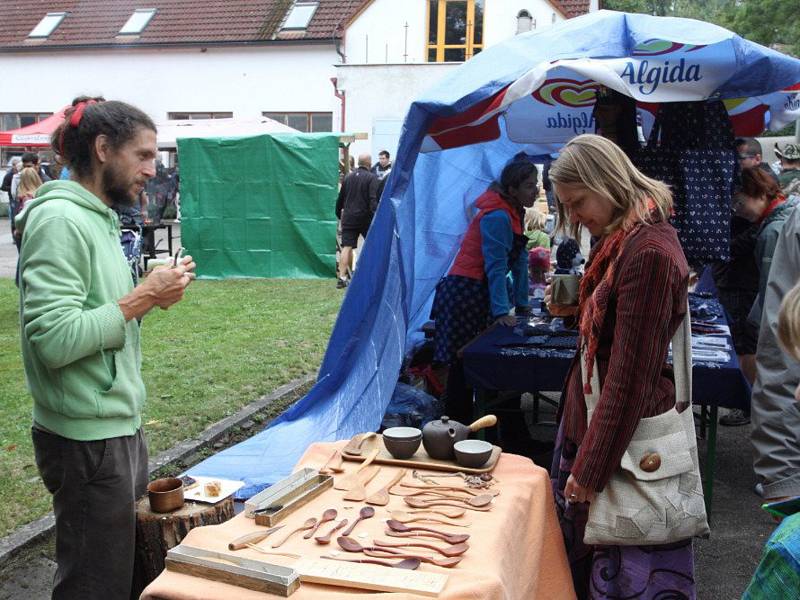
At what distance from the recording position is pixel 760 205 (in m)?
4.68

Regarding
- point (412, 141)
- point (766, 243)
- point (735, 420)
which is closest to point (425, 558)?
point (412, 141)

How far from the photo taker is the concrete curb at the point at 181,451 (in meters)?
3.42

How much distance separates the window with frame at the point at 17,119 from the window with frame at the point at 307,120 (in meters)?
7.24

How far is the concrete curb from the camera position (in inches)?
134

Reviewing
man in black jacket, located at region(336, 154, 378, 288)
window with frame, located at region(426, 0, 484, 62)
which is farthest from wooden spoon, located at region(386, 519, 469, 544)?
window with frame, located at region(426, 0, 484, 62)

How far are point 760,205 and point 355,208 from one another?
6347 mm

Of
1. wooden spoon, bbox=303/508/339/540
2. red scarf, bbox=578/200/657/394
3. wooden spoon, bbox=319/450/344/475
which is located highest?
red scarf, bbox=578/200/657/394

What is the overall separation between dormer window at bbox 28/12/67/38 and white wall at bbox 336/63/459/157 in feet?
35.3

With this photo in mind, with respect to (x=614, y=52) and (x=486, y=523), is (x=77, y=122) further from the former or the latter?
(x=614, y=52)

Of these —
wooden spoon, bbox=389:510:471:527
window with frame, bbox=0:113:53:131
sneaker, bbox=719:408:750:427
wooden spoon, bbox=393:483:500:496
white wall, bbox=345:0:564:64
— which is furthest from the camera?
window with frame, bbox=0:113:53:131

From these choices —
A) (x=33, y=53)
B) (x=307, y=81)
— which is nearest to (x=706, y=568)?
(x=307, y=81)

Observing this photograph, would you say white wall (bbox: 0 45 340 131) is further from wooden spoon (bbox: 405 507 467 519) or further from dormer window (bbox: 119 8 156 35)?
wooden spoon (bbox: 405 507 467 519)

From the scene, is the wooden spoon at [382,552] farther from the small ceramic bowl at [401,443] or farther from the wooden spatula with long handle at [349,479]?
the small ceramic bowl at [401,443]

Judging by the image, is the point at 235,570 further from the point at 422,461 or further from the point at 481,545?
the point at 422,461
